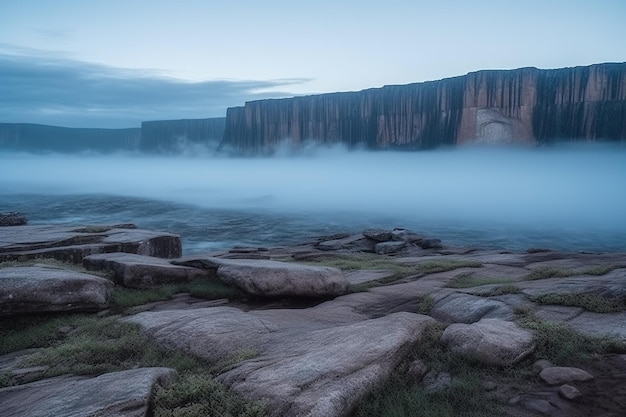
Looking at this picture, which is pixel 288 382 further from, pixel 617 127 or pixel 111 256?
pixel 617 127

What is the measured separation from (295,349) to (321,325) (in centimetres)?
220

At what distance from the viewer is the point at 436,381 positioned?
7.20 metres

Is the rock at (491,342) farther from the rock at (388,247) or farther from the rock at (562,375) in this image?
the rock at (388,247)

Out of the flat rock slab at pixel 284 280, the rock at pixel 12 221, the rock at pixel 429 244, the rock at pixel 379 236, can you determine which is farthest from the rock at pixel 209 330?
the rock at pixel 12 221

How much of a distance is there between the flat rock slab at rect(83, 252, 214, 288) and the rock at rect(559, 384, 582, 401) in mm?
10772

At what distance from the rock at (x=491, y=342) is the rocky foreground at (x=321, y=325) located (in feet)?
0.07

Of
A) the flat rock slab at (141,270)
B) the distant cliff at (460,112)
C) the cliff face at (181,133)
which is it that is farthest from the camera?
the cliff face at (181,133)

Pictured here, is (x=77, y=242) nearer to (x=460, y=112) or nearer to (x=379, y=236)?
(x=379, y=236)

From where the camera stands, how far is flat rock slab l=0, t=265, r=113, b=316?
1073 centimetres

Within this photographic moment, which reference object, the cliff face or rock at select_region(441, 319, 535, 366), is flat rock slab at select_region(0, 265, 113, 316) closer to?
rock at select_region(441, 319, 535, 366)

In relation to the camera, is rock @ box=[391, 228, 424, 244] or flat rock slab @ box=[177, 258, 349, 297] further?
rock @ box=[391, 228, 424, 244]

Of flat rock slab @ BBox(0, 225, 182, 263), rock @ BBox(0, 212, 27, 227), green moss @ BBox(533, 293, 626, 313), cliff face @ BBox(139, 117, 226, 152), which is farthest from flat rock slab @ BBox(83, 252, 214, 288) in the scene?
cliff face @ BBox(139, 117, 226, 152)

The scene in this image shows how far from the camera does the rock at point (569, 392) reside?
6340 millimetres

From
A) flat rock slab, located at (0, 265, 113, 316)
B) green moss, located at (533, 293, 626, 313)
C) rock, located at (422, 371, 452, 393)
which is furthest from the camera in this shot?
flat rock slab, located at (0, 265, 113, 316)
